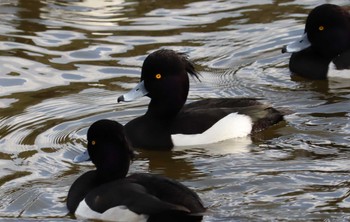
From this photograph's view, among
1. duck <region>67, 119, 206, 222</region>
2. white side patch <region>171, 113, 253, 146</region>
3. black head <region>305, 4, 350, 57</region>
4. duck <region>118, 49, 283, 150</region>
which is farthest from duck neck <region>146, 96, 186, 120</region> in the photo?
black head <region>305, 4, 350, 57</region>

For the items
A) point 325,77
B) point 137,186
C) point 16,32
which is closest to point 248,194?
point 137,186

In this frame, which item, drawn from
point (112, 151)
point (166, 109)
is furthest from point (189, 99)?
point (112, 151)

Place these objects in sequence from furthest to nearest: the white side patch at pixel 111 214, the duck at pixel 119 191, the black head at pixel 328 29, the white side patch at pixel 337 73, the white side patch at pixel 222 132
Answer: the black head at pixel 328 29
the white side patch at pixel 337 73
the white side patch at pixel 222 132
the white side patch at pixel 111 214
the duck at pixel 119 191

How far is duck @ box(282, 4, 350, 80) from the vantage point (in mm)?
12812

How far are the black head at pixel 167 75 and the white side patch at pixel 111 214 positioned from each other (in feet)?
7.53

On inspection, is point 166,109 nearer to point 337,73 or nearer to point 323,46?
point 337,73

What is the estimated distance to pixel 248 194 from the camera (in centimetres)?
914

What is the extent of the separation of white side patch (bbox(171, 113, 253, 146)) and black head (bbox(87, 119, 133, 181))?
1.67 metres

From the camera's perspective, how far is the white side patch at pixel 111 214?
8523 mm

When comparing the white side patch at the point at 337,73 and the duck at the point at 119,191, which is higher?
the duck at the point at 119,191

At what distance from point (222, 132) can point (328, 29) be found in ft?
8.69

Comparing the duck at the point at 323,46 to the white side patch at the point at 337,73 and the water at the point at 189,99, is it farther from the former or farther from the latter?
the water at the point at 189,99

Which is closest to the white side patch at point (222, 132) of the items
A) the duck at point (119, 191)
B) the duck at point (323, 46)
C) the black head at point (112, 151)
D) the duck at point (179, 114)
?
the duck at point (179, 114)

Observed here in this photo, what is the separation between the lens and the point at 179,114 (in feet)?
36.0
